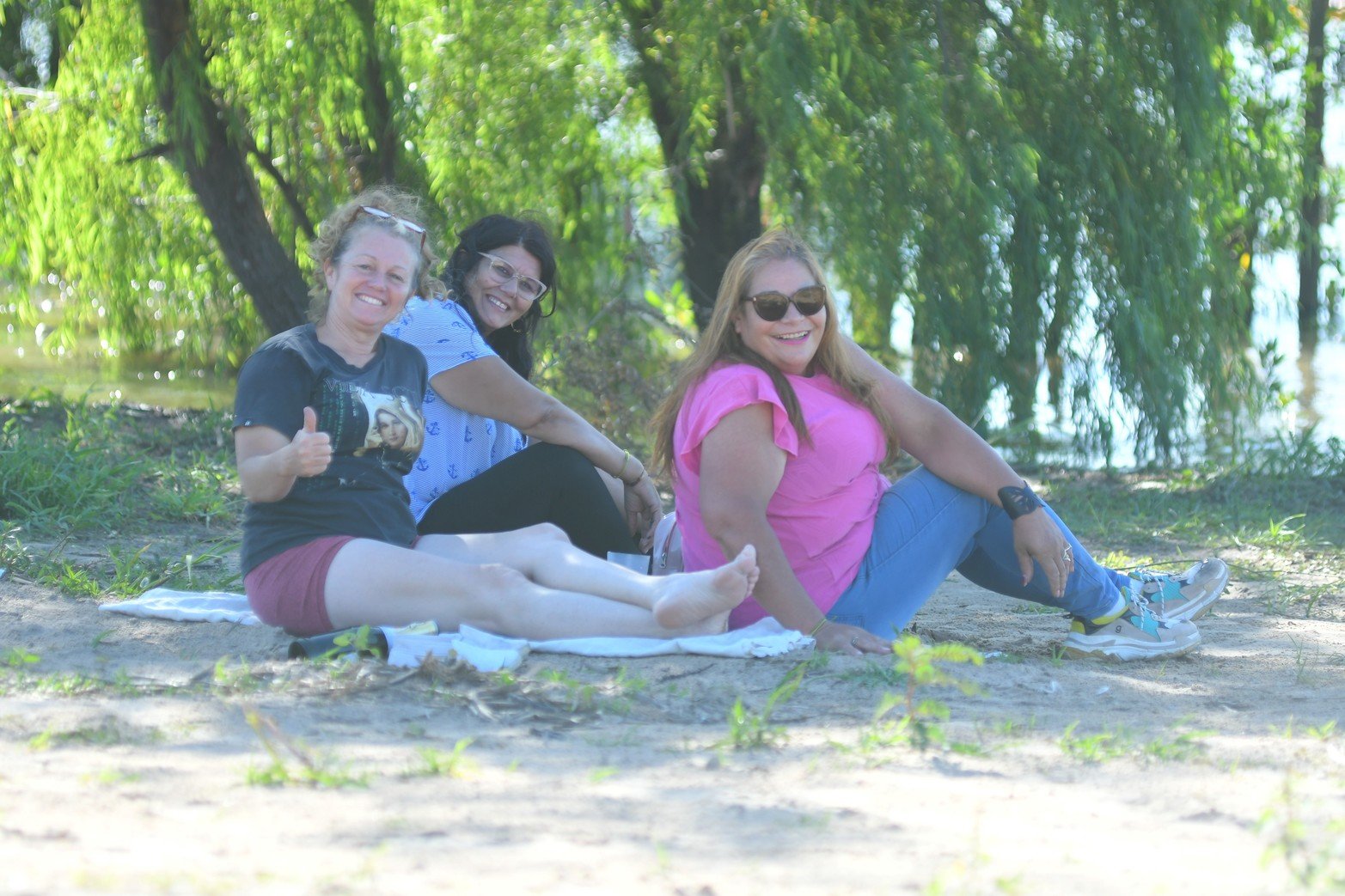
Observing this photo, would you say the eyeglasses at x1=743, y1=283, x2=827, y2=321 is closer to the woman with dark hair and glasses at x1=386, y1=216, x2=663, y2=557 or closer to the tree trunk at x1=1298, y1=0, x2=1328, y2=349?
the woman with dark hair and glasses at x1=386, y1=216, x2=663, y2=557

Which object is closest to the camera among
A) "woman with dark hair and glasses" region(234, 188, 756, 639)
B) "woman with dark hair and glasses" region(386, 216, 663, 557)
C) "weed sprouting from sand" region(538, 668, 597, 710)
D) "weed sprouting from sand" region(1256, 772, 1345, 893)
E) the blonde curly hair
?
"weed sprouting from sand" region(1256, 772, 1345, 893)

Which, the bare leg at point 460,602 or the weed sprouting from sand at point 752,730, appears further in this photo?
the bare leg at point 460,602

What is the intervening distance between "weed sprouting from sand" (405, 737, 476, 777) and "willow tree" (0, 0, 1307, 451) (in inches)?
173

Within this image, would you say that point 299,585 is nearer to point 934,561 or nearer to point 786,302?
point 786,302

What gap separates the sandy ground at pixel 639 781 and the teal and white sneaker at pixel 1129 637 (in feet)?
0.51

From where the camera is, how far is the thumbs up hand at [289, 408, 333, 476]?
10.2 feet

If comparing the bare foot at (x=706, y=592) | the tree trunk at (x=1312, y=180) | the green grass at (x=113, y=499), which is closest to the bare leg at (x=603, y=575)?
the bare foot at (x=706, y=592)

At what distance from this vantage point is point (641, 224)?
791 centimetres

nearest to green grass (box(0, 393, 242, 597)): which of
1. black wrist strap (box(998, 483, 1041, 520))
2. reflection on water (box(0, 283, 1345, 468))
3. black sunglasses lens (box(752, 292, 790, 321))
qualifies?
reflection on water (box(0, 283, 1345, 468))

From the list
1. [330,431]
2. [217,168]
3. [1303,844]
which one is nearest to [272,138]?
[217,168]

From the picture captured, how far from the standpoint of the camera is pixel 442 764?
8.10ft

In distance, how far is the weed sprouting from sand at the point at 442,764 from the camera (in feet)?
7.97

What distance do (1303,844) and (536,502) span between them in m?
2.30

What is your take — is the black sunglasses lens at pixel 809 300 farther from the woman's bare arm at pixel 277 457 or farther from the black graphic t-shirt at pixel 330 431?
the woman's bare arm at pixel 277 457
